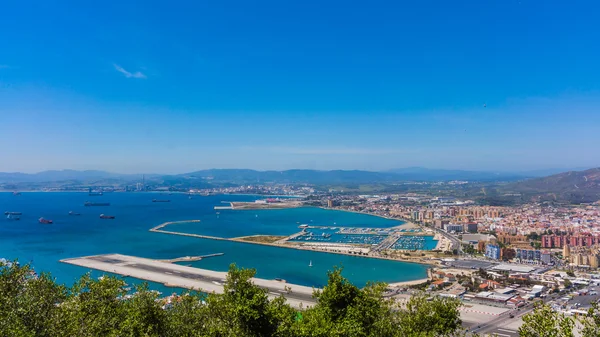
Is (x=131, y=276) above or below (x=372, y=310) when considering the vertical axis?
below

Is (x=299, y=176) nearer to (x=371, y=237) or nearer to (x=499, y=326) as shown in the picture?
(x=371, y=237)

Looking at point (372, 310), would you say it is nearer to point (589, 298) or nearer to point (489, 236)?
point (589, 298)

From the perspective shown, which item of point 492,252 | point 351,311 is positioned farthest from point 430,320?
point 492,252

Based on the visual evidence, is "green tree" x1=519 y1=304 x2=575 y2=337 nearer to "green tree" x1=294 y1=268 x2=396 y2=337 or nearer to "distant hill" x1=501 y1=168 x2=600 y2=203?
"green tree" x1=294 y1=268 x2=396 y2=337

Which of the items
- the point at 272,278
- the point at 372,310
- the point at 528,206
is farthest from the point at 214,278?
the point at 528,206

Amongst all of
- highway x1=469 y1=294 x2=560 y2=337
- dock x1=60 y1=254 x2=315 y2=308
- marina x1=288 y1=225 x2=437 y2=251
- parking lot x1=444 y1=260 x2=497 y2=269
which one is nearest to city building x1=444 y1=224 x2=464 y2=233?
marina x1=288 y1=225 x2=437 y2=251
